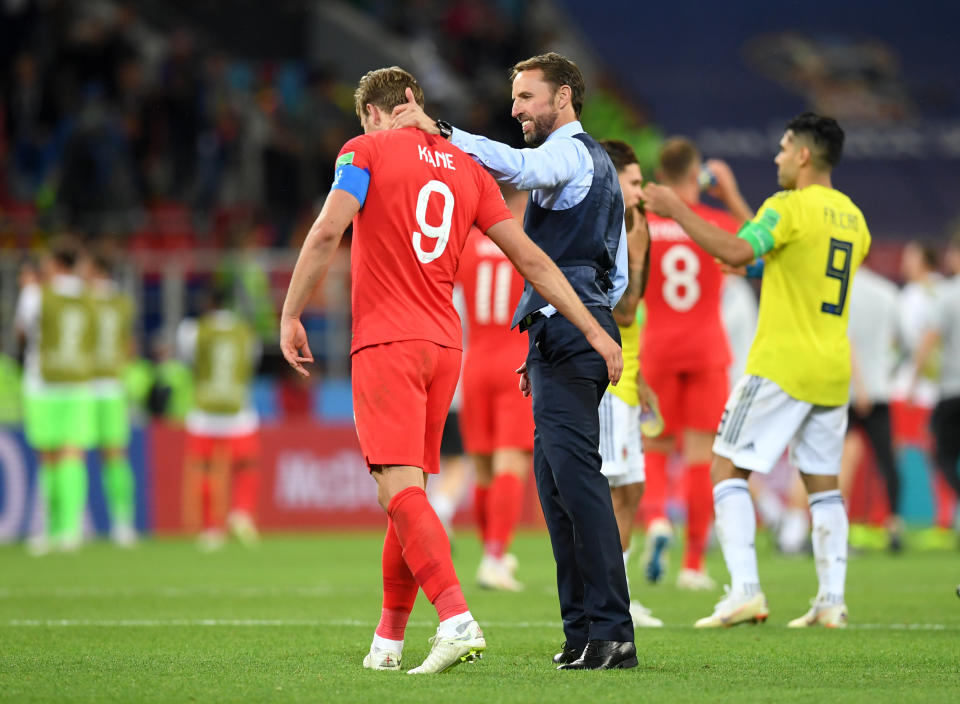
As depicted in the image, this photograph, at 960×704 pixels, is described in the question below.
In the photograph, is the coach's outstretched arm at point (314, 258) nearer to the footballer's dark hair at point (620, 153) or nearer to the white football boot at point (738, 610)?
the footballer's dark hair at point (620, 153)

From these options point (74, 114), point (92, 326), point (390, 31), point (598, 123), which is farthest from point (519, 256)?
point (390, 31)

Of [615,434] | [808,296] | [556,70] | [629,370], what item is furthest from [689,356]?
[556,70]

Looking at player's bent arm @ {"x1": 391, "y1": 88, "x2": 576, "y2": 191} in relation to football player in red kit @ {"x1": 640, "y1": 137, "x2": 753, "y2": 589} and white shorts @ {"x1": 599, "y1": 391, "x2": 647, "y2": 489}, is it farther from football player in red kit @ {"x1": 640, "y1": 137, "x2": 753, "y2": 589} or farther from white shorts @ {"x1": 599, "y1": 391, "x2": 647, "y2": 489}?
football player in red kit @ {"x1": 640, "y1": 137, "x2": 753, "y2": 589}

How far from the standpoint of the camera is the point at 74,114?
19.8m

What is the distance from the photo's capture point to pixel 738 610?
6.46 m

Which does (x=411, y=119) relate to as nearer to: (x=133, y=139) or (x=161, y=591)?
(x=161, y=591)

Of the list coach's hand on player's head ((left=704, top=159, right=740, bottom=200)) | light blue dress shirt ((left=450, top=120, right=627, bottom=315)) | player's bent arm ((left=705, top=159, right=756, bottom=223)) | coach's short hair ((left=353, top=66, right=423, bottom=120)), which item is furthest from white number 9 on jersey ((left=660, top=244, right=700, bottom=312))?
coach's short hair ((left=353, top=66, right=423, bottom=120))

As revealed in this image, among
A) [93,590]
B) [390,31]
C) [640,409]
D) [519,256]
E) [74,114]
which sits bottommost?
[93,590]

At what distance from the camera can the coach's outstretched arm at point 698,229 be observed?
19.7 feet

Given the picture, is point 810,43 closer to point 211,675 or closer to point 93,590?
point 93,590

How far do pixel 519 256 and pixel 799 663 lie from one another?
183 centimetres

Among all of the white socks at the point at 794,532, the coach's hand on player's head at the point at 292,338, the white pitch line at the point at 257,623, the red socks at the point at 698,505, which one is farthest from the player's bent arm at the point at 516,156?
the white socks at the point at 794,532

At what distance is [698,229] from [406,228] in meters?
1.57

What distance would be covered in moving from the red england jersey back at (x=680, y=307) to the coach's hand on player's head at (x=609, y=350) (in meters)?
3.57
